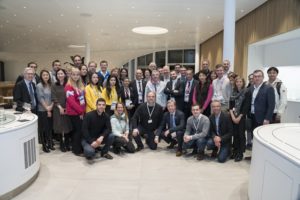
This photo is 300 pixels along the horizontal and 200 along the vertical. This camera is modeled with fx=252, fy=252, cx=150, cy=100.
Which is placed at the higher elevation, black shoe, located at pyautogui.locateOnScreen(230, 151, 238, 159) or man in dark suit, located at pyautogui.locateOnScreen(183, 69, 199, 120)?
man in dark suit, located at pyautogui.locateOnScreen(183, 69, 199, 120)

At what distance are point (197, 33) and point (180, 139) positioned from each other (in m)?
9.18

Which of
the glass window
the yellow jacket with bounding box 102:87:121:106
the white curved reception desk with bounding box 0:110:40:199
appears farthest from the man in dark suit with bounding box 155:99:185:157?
the glass window

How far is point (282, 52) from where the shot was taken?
306 inches

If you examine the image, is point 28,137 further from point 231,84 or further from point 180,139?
point 231,84

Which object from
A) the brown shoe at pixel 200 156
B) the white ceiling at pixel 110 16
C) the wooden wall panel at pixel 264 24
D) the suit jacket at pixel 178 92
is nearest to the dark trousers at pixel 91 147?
the brown shoe at pixel 200 156

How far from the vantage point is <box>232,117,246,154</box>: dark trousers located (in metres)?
4.21

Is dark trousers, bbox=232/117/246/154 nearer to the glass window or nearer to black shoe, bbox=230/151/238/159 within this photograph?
black shoe, bbox=230/151/238/159

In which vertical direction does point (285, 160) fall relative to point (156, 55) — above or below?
below

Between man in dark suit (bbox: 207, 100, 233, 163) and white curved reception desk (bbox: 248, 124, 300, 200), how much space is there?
134 cm

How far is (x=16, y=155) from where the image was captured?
9.43ft

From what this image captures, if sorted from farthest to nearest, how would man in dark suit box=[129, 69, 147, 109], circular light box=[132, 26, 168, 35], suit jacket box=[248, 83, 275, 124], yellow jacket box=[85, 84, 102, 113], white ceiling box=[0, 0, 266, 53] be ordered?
1. circular light box=[132, 26, 168, 35]
2. white ceiling box=[0, 0, 266, 53]
3. man in dark suit box=[129, 69, 147, 109]
4. yellow jacket box=[85, 84, 102, 113]
5. suit jacket box=[248, 83, 275, 124]

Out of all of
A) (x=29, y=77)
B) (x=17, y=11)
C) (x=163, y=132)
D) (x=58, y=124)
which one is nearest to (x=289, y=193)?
(x=163, y=132)

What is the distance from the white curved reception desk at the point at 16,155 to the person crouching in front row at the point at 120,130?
4.84ft

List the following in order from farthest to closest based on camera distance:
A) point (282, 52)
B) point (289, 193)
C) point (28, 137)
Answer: point (282, 52), point (28, 137), point (289, 193)
